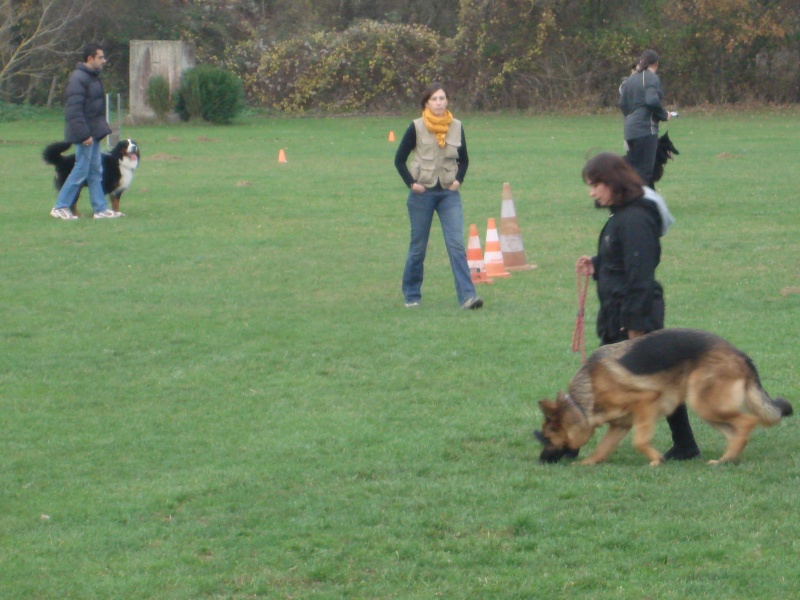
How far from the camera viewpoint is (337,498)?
5.38 meters

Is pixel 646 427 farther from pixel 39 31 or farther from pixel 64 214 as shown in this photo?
pixel 39 31

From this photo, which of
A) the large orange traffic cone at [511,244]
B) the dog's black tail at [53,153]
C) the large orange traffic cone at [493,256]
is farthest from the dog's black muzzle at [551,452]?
the dog's black tail at [53,153]

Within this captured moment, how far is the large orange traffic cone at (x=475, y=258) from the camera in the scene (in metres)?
10.9

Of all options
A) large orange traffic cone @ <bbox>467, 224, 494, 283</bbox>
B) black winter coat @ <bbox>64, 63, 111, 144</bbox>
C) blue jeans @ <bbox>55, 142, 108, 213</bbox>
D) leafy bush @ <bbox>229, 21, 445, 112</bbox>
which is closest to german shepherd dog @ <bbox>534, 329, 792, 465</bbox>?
large orange traffic cone @ <bbox>467, 224, 494, 283</bbox>

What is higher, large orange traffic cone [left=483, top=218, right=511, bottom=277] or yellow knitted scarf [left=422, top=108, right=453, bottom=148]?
yellow knitted scarf [left=422, top=108, right=453, bottom=148]

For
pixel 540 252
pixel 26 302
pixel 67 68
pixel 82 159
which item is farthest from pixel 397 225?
pixel 67 68

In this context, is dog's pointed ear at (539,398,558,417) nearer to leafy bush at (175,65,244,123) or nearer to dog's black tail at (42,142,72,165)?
dog's black tail at (42,142,72,165)

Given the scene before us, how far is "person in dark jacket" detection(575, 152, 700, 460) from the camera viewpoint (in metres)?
5.61

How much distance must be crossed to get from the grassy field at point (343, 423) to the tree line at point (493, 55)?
78.6 feet

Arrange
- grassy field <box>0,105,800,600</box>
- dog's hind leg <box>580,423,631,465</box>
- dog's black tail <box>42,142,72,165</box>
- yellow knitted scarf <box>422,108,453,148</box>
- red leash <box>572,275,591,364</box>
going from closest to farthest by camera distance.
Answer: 1. grassy field <box>0,105,800,600</box>
2. dog's hind leg <box>580,423,631,465</box>
3. red leash <box>572,275,591,364</box>
4. yellow knitted scarf <box>422,108,453,148</box>
5. dog's black tail <box>42,142,72,165</box>

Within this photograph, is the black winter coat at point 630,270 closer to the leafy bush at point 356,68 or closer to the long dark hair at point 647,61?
the long dark hair at point 647,61

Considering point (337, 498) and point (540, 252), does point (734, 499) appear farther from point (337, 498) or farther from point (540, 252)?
point (540, 252)

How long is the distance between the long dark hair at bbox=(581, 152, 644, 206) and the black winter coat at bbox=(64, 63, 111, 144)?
34.8 ft

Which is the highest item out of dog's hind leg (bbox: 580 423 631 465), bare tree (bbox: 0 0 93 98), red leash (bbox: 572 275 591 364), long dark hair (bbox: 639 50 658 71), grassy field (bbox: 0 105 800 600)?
bare tree (bbox: 0 0 93 98)
